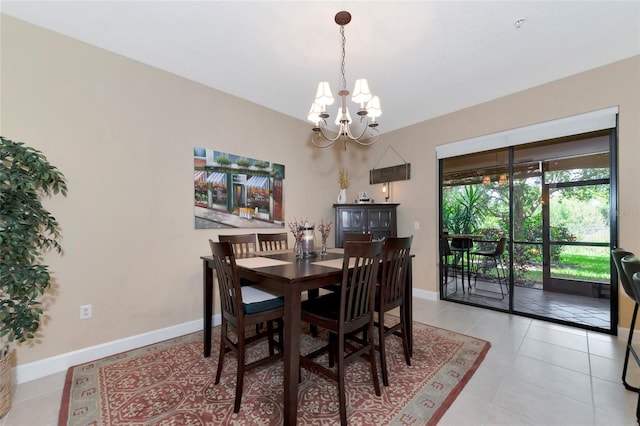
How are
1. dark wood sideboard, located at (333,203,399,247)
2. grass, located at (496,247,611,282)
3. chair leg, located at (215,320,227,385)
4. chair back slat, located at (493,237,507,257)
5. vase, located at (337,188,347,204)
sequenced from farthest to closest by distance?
vase, located at (337,188,347,204) → dark wood sideboard, located at (333,203,399,247) → chair back slat, located at (493,237,507,257) → grass, located at (496,247,611,282) → chair leg, located at (215,320,227,385)

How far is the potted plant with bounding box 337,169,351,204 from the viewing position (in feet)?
14.9

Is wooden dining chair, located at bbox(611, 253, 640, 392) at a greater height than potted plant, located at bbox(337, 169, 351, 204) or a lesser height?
lesser

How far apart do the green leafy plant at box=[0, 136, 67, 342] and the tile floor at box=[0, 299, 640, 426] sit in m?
0.49

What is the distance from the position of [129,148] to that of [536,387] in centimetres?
387

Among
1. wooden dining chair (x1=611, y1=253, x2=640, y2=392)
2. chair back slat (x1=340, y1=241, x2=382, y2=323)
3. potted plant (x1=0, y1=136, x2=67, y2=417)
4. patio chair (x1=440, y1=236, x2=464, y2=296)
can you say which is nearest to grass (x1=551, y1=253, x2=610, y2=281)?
patio chair (x1=440, y1=236, x2=464, y2=296)

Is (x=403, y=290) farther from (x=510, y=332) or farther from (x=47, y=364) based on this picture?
(x=47, y=364)

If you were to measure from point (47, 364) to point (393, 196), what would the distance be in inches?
173

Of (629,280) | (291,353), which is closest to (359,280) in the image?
(291,353)

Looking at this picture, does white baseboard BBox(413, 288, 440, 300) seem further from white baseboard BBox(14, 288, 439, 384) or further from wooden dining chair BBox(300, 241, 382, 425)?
white baseboard BBox(14, 288, 439, 384)

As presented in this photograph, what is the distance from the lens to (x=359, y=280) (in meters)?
1.71

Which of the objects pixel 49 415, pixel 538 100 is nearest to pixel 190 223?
pixel 49 415

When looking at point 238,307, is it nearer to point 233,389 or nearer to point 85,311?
point 233,389

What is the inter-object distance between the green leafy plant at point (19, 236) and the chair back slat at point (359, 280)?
76.6 inches

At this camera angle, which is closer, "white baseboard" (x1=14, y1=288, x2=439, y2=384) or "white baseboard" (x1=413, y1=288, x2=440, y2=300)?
"white baseboard" (x1=14, y1=288, x2=439, y2=384)
